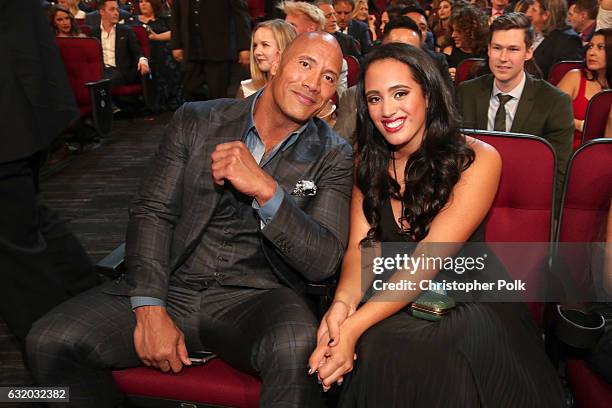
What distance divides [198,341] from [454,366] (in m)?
0.69

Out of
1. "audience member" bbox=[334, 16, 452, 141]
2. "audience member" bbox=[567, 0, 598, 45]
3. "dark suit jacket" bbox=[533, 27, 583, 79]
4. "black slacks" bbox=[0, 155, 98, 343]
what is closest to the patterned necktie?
"audience member" bbox=[334, 16, 452, 141]

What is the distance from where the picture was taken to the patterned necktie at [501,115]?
2.68m

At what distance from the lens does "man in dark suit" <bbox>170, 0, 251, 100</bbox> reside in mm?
4566

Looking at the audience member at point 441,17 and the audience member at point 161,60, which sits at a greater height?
the audience member at point 441,17

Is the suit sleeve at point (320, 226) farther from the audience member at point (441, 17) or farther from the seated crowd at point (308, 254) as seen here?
the audience member at point (441, 17)

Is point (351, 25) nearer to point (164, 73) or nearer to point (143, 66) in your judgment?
point (143, 66)

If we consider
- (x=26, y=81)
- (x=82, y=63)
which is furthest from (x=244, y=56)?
(x=26, y=81)

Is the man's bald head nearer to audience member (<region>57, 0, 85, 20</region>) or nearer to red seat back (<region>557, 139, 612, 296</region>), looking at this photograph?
red seat back (<region>557, 139, 612, 296</region>)

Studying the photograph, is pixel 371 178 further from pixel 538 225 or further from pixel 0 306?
pixel 0 306

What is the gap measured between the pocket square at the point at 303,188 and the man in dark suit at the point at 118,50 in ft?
15.1

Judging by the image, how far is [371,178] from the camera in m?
1.82

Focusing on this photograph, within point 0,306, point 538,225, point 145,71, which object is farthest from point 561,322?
point 145,71

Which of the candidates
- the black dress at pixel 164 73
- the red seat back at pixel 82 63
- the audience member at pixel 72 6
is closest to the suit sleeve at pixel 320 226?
the red seat back at pixel 82 63

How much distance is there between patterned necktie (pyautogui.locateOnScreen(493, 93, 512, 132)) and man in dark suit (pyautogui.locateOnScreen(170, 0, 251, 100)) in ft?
7.79
